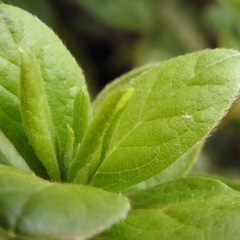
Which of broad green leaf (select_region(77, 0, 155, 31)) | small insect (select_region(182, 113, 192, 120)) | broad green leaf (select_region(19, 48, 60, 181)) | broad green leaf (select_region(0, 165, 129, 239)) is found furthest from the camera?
broad green leaf (select_region(77, 0, 155, 31))

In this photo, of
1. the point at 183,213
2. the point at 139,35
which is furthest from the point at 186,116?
the point at 139,35

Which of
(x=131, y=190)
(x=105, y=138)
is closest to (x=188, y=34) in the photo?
(x=131, y=190)

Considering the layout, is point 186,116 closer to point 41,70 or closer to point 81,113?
point 81,113

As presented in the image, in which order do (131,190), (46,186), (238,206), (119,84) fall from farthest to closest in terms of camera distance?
(119,84) → (131,190) → (238,206) → (46,186)

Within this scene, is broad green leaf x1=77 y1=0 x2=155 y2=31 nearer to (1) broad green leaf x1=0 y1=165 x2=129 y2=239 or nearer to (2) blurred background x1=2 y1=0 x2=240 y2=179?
(2) blurred background x1=2 y1=0 x2=240 y2=179

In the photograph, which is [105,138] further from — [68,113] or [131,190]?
[131,190]

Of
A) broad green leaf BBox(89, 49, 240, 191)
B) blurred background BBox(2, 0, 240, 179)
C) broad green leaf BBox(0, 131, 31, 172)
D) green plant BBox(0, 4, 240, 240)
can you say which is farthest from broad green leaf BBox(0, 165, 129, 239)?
blurred background BBox(2, 0, 240, 179)
